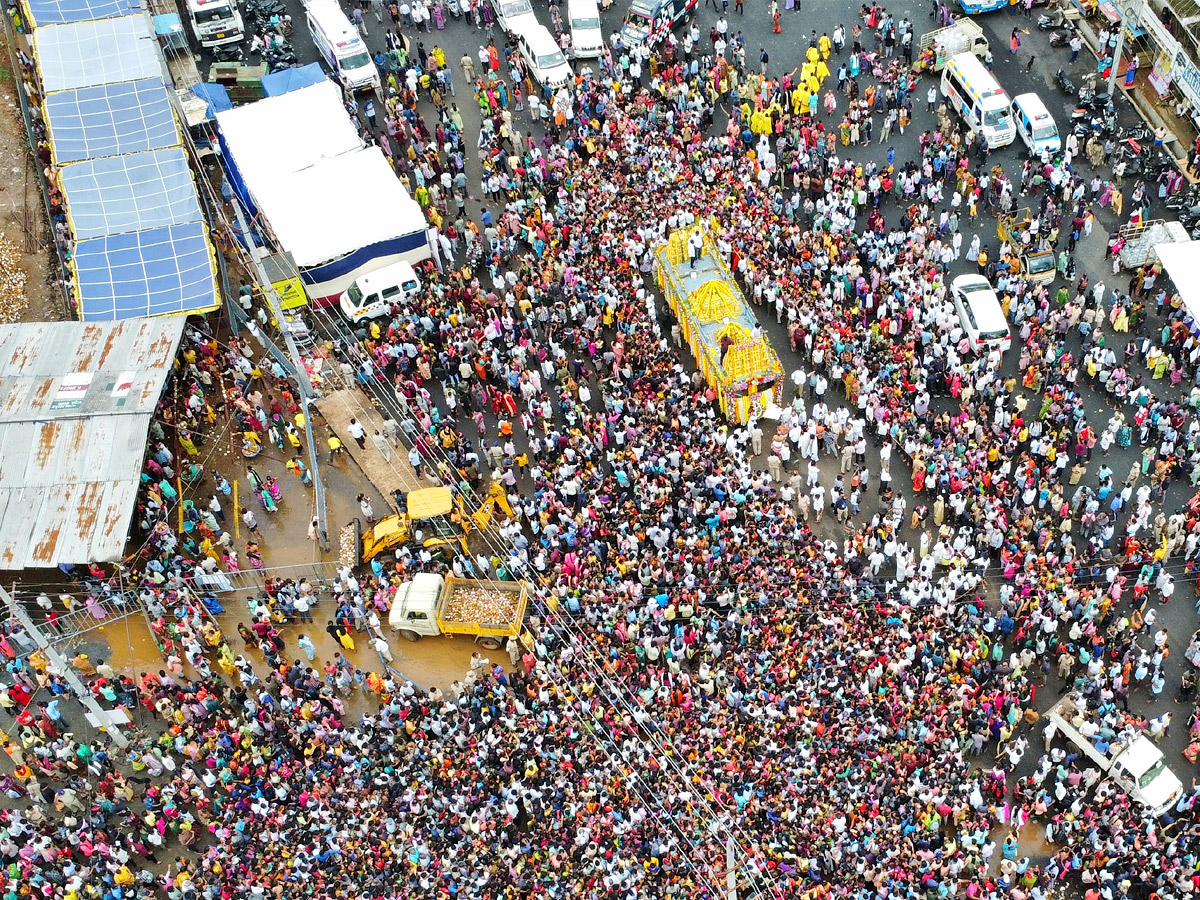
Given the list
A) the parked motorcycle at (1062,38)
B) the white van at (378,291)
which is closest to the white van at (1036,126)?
the parked motorcycle at (1062,38)

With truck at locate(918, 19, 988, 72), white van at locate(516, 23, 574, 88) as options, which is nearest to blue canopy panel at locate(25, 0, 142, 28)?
white van at locate(516, 23, 574, 88)

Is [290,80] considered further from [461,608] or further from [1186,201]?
[1186,201]

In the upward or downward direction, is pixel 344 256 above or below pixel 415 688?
above

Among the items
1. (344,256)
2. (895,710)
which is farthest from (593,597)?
(344,256)

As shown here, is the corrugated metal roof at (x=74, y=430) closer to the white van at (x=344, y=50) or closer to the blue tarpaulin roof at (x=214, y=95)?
the blue tarpaulin roof at (x=214, y=95)

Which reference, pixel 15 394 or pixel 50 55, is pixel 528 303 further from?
pixel 50 55

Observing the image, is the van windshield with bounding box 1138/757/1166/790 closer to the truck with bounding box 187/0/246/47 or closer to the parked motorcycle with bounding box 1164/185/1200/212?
the parked motorcycle with bounding box 1164/185/1200/212
